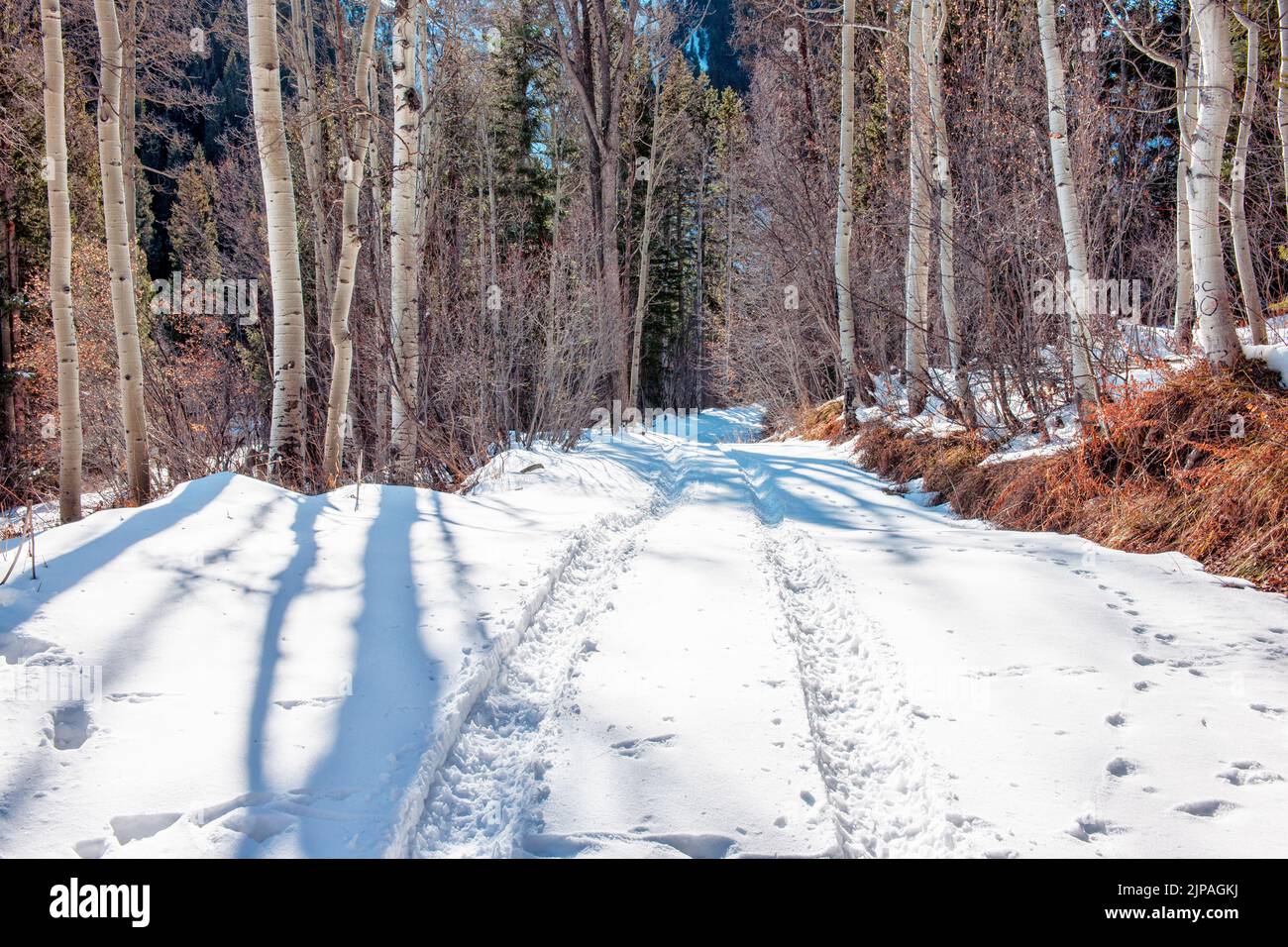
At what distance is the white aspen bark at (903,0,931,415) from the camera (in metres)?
8.87

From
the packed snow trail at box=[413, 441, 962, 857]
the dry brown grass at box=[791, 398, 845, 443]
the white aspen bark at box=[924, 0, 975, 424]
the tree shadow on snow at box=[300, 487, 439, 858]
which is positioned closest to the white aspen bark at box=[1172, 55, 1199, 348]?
the white aspen bark at box=[924, 0, 975, 424]

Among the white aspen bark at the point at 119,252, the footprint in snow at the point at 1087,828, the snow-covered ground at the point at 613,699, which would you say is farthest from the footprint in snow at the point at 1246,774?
the white aspen bark at the point at 119,252

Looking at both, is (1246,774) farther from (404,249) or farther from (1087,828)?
(404,249)

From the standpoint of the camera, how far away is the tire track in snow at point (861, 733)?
1947 millimetres

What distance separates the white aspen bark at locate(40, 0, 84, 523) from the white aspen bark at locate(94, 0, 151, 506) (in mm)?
476

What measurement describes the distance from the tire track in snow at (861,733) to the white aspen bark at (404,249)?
4915 mm

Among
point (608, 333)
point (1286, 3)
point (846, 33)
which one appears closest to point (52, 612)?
point (1286, 3)

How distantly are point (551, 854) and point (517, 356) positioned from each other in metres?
9.19

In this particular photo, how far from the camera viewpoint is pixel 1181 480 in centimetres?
428

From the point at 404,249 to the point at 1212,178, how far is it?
Result: 7.18 metres

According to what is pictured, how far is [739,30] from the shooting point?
16344mm

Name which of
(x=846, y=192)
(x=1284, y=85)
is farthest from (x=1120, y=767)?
(x=846, y=192)

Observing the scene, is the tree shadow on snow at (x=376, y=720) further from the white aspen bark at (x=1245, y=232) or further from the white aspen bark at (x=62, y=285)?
the white aspen bark at (x=1245, y=232)
